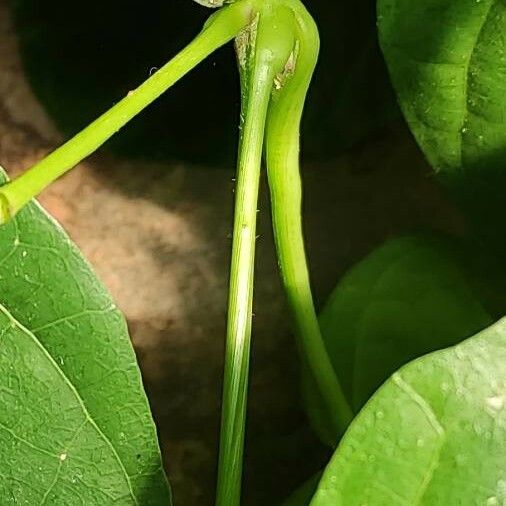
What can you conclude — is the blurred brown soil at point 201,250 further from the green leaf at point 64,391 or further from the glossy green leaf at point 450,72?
the green leaf at point 64,391

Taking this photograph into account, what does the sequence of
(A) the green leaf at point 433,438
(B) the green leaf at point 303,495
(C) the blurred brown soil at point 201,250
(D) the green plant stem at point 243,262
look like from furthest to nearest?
(C) the blurred brown soil at point 201,250, (B) the green leaf at point 303,495, (D) the green plant stem at point 243,262, (A) the green leaf at point 433,438

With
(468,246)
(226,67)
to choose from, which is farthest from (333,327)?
(226,67)

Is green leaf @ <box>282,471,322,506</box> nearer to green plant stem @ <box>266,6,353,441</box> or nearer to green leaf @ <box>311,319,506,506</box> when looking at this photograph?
green plant stem @ <box>266,6,353,441</box>

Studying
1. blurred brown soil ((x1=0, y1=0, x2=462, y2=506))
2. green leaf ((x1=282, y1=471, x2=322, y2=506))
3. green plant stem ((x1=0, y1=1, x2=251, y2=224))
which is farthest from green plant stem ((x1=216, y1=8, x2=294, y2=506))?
Answer: blurred brown soil ((x1=0, y1=0, x2=462, y2=506))

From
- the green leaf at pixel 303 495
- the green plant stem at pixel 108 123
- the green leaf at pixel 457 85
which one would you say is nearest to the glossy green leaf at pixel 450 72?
the green leaf at pixel 457 85

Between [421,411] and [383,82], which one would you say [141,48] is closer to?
[383,82]

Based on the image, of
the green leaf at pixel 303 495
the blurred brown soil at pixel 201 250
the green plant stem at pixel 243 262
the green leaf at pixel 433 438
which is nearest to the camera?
the green leaf at pixel 433 438
